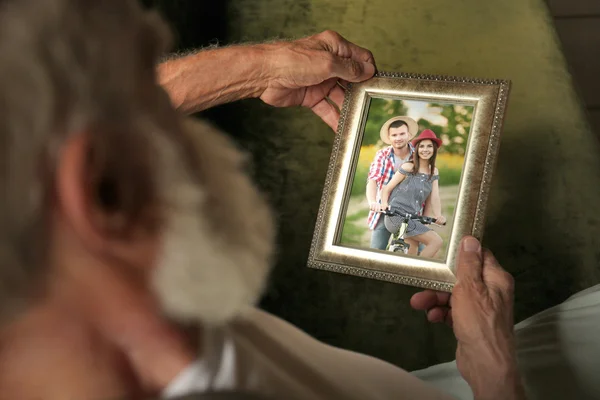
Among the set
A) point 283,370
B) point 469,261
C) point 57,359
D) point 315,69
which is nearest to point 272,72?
point 315,69

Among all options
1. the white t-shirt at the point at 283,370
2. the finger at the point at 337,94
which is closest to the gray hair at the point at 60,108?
the white t-shirt at the point at 283,370

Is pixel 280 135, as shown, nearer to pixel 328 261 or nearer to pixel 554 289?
pixel 328 261

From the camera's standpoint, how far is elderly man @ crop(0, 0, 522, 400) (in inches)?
13.6

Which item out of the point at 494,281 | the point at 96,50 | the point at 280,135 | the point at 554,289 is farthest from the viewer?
the point at 280,135

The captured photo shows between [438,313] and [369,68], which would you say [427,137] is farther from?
[438,313]

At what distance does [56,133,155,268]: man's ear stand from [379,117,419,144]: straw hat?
0.58m

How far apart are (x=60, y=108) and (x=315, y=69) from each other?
2.06 feet

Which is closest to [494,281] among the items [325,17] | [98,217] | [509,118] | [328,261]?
[328,261]

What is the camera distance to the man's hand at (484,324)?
757 millimetres

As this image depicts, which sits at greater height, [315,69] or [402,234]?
[315,69]

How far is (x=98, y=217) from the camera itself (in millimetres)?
373

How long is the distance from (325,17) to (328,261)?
663 mm

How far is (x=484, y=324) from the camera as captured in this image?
2.59ft

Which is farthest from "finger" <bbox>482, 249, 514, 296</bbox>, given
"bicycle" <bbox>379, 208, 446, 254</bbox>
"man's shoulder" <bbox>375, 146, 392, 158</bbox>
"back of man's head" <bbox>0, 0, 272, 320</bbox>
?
"back of man's head" <bbox>0, 0, 272, 320</bbox>
